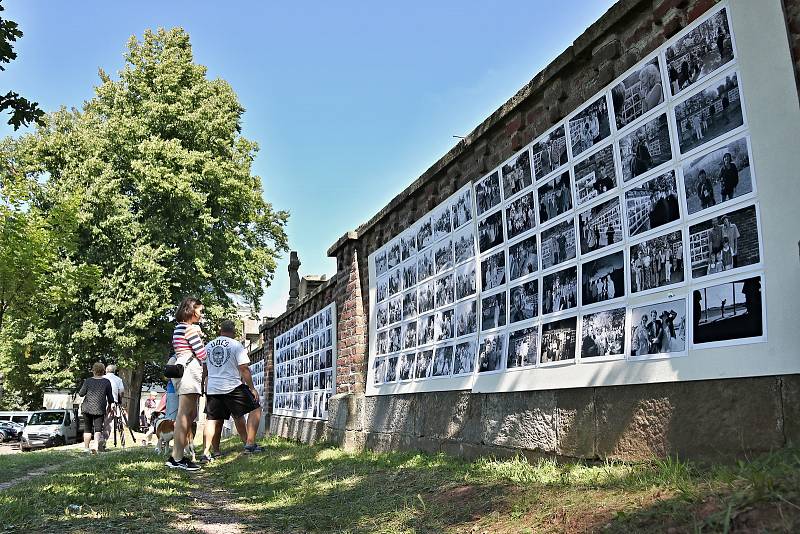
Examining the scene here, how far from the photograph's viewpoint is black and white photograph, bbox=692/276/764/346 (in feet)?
9.99

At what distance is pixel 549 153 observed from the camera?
4.80 metres

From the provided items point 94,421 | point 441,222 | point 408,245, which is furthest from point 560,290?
point 94,421

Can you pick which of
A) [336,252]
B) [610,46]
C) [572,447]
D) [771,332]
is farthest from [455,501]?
[336,252]

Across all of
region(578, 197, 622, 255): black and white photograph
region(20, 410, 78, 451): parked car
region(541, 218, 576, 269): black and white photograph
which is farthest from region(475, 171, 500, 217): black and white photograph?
region(20, 410, 78, 451): parked car

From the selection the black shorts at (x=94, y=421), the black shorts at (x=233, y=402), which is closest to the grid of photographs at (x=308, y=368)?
the black shorts at (x=233, y=402)

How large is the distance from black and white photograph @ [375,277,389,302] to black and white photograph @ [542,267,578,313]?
3.54 metres

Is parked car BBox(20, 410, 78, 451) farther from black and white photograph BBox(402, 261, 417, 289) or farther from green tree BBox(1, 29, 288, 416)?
black and white photograph BBox(402, 261, 417, 289)

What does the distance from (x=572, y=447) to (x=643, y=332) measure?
90cm

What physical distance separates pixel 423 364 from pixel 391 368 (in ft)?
2.99

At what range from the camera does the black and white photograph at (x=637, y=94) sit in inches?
149

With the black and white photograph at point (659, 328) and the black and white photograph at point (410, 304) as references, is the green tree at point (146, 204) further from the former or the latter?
the black and white photograph at point (659, 328)

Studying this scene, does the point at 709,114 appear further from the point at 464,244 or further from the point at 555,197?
the point at 464,244

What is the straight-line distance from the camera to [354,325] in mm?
8938

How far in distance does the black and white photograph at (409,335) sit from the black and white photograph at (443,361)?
617mm
